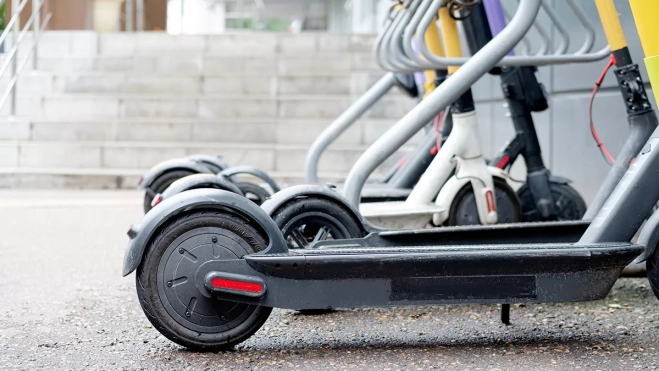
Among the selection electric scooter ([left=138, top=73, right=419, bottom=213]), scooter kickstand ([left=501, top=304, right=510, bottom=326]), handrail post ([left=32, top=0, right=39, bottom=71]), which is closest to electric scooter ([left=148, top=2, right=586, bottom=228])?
electric scooter ([left=138, top=73, right=419, bottom=213])

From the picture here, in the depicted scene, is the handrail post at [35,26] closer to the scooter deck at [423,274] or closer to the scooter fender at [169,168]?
the scooter fender at [169,168]

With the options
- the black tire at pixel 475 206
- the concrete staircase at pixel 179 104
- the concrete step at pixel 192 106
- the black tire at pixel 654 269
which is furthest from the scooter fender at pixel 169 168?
the concrete step at pixel 192 106

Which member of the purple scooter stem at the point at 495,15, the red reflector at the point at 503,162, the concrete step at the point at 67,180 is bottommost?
the concrete step at the point at 67,180

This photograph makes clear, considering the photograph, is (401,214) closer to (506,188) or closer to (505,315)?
(506,188)

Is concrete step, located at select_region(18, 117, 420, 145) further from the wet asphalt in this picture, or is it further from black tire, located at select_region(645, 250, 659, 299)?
black tire, located at select_region(645, 250, 659, 299)

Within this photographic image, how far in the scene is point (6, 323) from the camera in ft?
9.58

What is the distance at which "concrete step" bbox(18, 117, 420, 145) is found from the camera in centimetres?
980

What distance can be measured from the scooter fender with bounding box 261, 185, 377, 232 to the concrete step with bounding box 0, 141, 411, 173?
5.92m

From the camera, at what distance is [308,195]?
10.1ft

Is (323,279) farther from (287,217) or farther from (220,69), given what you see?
(220,69)

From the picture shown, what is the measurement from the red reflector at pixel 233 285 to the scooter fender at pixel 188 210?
0.10 meters

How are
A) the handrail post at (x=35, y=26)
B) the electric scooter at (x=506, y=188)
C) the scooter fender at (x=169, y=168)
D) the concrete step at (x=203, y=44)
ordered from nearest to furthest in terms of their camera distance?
1. the electric scooter at (x=506, y=188)
2. the scooter fender at (x=169, y=168)
3. the handrail post at (x=35, y=26)
4. the concrete step at (x=203, y=44)

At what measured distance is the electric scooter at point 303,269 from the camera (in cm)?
238

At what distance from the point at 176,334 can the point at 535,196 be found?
2.32 m
